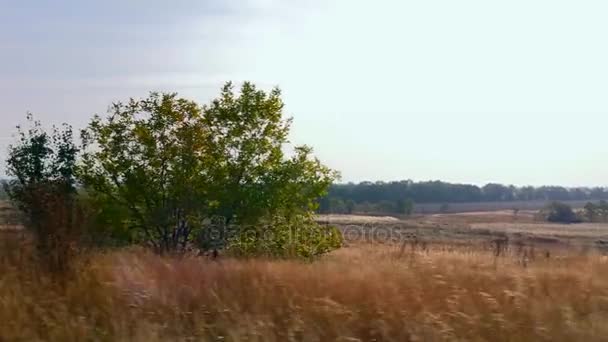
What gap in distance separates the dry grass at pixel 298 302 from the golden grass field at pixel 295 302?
11 millimetres

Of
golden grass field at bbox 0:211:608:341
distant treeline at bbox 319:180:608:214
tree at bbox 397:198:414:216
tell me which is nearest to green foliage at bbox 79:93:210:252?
golden grass field at bbox 0:211:608:341

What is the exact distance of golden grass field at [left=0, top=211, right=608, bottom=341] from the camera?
5.76 m

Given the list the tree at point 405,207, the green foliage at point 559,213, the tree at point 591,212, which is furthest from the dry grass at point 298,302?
the tree at point 405,207

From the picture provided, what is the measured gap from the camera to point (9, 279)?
7.11 meters

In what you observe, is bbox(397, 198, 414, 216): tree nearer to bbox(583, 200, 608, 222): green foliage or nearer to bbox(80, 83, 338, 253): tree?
bbox(583, 200, 608, 222): green foliage

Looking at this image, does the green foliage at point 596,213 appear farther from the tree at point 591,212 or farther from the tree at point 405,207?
the tree at point 405,207

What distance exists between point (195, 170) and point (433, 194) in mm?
47117

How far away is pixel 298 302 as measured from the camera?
6383mm

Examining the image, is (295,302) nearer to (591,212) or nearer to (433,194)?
(591,212)

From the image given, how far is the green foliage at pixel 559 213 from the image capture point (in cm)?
3625

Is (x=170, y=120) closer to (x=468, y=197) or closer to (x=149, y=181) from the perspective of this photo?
(x=149, y=181)

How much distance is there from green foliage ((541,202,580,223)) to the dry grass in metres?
30.2

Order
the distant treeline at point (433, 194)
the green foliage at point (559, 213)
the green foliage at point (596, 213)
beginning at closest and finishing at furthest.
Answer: the green foliage at point (596, 213) → the green foliage at point (559, 213) → the distant treeline at point (433, 194)

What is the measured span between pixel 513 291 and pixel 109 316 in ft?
12.3
